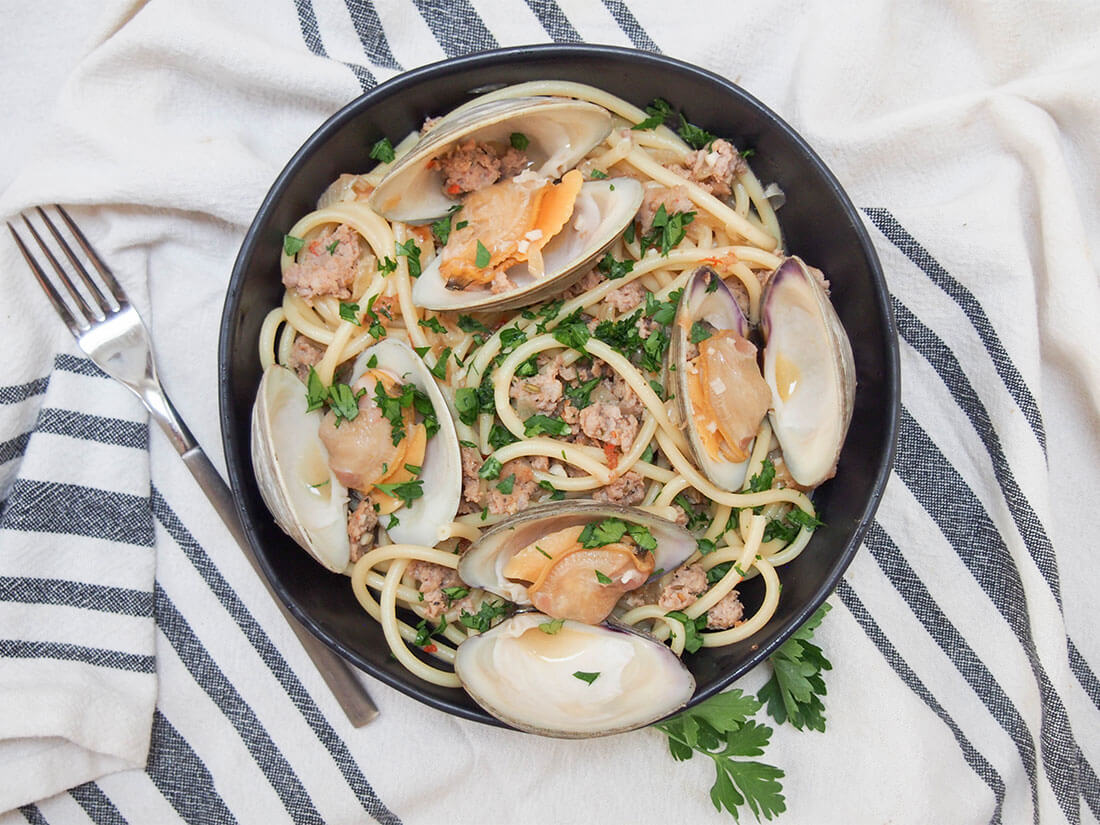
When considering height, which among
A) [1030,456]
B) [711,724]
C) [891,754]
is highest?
[1030,456]

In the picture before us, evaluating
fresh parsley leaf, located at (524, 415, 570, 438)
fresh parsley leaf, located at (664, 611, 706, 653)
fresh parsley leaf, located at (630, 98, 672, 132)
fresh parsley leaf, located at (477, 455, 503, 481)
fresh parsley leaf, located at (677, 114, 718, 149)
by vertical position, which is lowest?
fresh parsley leaf, located at (664, 611, 706, 653)

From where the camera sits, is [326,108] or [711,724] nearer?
[711,724]

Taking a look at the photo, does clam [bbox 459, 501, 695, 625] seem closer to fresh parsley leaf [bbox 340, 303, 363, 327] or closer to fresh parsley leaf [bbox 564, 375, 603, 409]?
fresh parsley leaf [bbox 564, 375, 603, 409]

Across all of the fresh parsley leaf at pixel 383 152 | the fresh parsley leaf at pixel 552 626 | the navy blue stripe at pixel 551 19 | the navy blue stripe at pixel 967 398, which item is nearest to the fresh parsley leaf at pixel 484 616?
the fresh parsley leaf at pixel 552 626

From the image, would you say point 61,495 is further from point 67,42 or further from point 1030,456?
point 1030,456

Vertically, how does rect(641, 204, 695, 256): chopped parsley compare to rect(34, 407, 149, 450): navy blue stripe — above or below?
above

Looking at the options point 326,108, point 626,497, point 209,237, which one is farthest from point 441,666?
point 326,108

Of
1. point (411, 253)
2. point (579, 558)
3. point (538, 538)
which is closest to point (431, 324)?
point (411, 253)

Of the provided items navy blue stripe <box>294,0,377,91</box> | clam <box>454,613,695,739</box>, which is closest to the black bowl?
clam <box>454,613,695,739</box>
